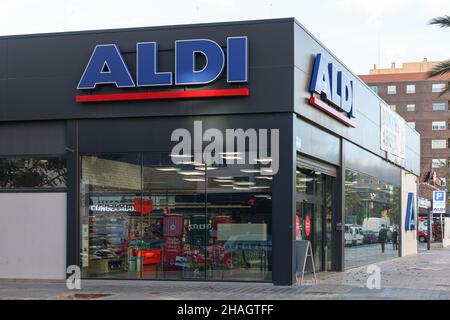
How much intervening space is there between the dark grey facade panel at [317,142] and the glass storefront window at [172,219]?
1.78 meters

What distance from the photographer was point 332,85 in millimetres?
21125

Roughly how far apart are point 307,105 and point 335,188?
17.7 feet

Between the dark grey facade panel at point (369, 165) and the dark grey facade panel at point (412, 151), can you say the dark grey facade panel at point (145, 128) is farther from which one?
the dark grey facade panel at point (412, 151)

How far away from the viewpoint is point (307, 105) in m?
19.2

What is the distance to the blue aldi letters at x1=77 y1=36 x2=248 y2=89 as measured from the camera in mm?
18000

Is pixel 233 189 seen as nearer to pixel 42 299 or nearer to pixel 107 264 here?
pixel 107 264

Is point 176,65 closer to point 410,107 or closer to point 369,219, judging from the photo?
point 369,219

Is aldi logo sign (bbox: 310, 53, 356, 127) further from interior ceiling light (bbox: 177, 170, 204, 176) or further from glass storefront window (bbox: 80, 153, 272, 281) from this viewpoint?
interior ceiling light (bbox: 177, 170, 204, 176)

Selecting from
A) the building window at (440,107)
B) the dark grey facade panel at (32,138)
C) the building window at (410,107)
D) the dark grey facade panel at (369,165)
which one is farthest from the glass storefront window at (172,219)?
the building window at (410,107)

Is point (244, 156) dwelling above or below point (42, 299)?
above

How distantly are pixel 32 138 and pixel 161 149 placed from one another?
3731 mm

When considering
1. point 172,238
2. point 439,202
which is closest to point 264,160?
point 172,238
